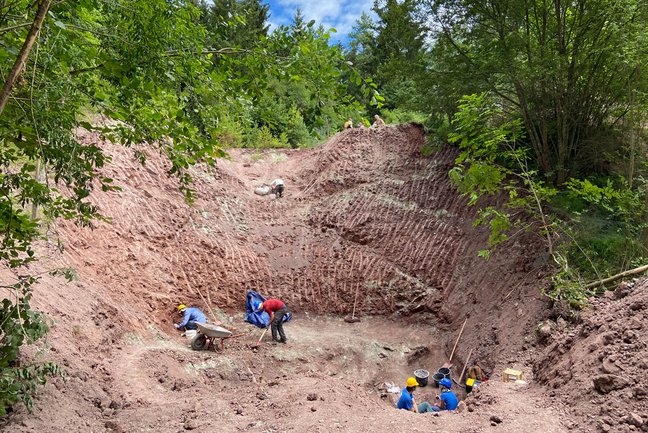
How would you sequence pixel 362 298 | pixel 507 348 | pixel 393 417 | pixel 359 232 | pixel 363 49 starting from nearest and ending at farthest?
pixel 393 417 < pixel 507 348 < pixel 362 298 < pixel 359 232 < pixel 363 49

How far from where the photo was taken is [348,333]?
10.2 metres

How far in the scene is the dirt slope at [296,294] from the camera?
496 cm

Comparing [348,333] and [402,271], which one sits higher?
[402,271]

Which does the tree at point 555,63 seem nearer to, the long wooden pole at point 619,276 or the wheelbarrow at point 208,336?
the long wooden pole at point 619,276

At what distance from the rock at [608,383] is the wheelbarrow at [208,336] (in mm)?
5953

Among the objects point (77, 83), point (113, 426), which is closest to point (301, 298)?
point (113, 426)

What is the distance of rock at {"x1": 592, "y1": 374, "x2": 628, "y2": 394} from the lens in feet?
14.4

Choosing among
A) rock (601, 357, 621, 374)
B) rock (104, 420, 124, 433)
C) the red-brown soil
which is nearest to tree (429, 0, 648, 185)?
the red-brown soil

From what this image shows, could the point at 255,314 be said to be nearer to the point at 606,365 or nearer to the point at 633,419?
the point at 606,365

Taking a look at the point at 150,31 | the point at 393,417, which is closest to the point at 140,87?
the point at 150,31

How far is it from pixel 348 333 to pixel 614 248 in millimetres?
5666

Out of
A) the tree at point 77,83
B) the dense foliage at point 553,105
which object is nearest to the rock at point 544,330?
the dense foliage at point 553,105

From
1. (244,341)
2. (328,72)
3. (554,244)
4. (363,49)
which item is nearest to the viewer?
(328,72)

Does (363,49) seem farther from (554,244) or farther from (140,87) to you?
(140,87)
